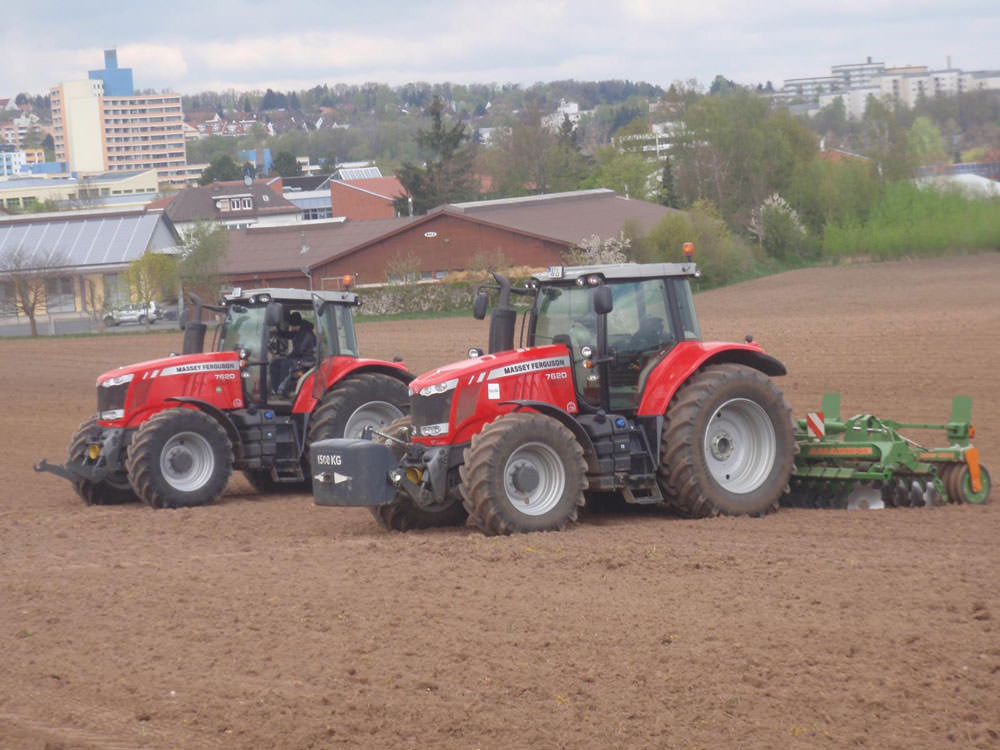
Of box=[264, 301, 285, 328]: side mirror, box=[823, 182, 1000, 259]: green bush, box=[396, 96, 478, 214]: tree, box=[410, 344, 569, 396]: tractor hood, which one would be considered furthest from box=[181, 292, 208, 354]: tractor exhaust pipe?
box=[396, 96, 478, 214]: tree

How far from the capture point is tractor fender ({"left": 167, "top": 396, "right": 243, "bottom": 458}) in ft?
43.5

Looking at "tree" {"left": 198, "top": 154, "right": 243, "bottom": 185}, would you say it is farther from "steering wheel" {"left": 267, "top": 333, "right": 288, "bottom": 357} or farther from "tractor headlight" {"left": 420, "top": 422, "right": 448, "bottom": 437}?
"tractor headlight" {"left": 420, "top": 422, "right": 448, "bottom": 437}

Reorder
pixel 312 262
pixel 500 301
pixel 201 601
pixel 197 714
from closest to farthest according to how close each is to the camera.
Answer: pixel 197 714
pixel 201 601
pixel 500 301
pixel 312 262

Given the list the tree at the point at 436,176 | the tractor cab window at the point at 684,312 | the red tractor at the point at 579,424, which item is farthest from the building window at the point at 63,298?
the tractor cab window at the point at 684,312

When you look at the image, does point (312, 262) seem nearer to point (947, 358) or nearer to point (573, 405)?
point (947, 358)

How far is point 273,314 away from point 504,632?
7.03 meters

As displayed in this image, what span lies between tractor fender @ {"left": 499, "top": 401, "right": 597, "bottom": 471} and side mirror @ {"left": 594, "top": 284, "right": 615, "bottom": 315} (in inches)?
34.8

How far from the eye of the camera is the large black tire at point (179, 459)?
12734 mm

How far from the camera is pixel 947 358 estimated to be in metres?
23.1

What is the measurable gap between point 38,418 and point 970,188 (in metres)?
55.9

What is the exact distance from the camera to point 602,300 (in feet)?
33.9

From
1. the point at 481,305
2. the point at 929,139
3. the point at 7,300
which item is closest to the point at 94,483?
the point at 481,305

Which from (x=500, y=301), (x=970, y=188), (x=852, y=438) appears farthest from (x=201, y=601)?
(x=970, y=188)

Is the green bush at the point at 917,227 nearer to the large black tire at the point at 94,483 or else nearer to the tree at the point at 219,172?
the large black tire at the point at 94,483
